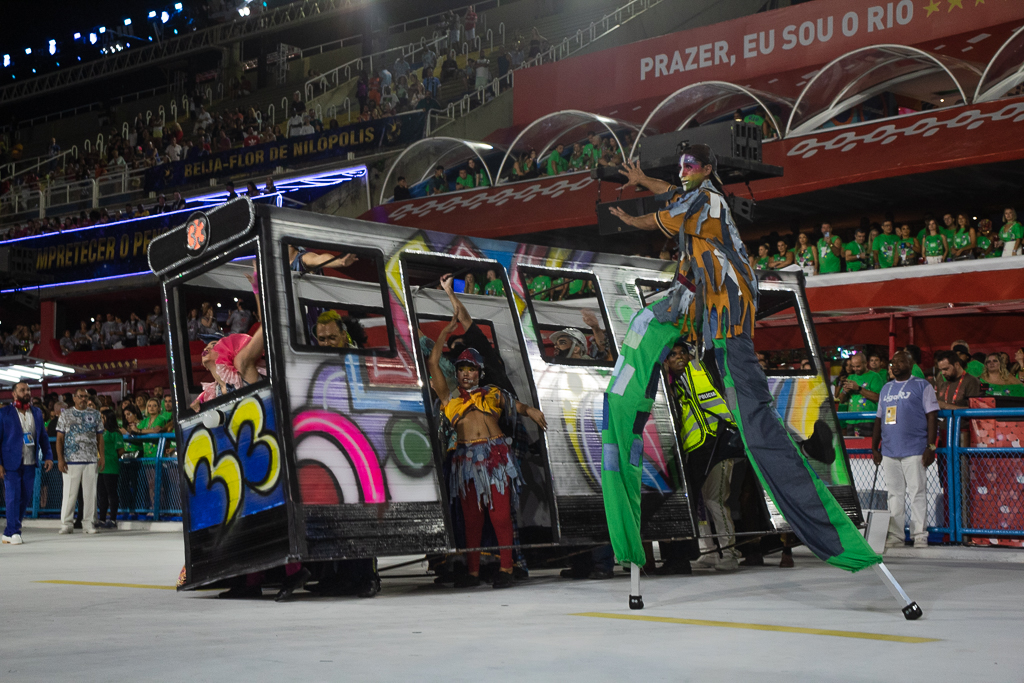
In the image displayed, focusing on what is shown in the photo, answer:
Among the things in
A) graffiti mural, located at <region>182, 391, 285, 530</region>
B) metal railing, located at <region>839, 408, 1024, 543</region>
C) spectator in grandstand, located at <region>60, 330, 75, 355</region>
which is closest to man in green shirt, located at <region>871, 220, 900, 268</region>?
metal railing, located at <region>839, 408, 1024, 543</region>

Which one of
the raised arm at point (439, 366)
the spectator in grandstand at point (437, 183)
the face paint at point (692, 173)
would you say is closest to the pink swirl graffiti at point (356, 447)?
the raised arm at point (439, 366)

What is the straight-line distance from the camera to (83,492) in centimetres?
1409

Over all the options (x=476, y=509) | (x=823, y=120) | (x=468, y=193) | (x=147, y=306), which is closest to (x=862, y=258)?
(x=823, y=120)

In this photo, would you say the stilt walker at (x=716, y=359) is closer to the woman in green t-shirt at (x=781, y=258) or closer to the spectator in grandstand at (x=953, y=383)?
the spectator in grandstand at (x=953, y=383)

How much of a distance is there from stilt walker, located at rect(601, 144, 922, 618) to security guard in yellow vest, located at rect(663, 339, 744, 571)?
245cm

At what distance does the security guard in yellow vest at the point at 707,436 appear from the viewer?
8000 mm

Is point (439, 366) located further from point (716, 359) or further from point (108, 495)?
point (108, 495)

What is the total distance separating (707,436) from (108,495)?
10.1 m

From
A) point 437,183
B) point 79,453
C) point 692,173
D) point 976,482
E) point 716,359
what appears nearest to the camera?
point 716,359

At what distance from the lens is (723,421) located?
26.5 feet

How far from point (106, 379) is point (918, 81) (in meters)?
19.9

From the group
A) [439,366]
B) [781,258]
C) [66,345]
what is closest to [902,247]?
[781,258]

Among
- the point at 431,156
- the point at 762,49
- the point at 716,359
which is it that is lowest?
the point at 716,359

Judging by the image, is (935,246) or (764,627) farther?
(935,246)
